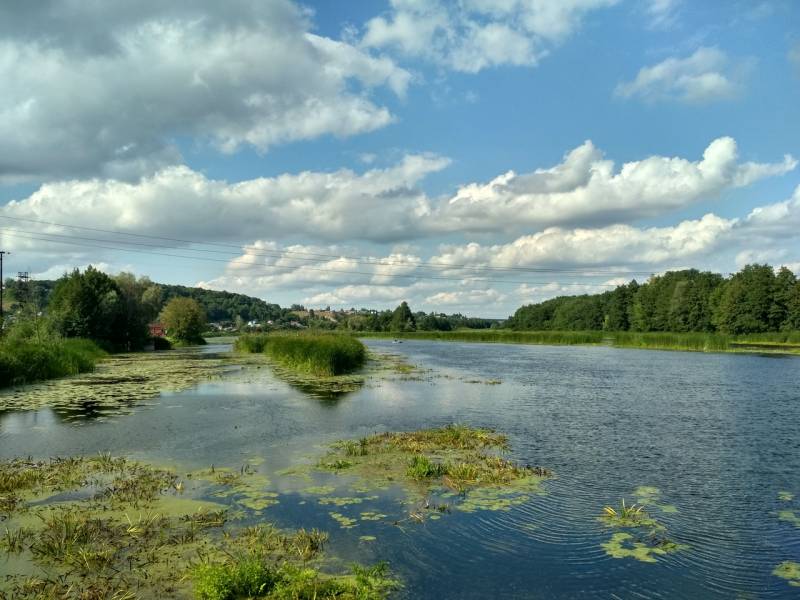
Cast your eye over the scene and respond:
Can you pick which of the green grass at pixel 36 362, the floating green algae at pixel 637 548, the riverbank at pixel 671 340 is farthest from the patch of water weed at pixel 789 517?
the riverbank at pixel 671 340

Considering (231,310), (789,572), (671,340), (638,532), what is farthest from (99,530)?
(231,310)

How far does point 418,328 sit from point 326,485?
527 feet

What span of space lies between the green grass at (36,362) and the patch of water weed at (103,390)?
2.92ft

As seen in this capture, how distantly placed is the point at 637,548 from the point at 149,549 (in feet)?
22.3

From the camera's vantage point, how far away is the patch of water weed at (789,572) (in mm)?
7285

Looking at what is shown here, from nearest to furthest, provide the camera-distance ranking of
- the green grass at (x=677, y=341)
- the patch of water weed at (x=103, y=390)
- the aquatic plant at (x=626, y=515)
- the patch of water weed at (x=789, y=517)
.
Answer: the aquatic plant at (x=626, y=515) → the patch of water weed at (x=789, y=517) → the patch of water weed at (x=103, y=390) → the green grass at (x=677, y=341)

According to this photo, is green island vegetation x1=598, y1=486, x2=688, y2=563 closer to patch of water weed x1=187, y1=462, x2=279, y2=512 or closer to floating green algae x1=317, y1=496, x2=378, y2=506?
floating green algae x1=317, y1=496, x2=378, y2=506

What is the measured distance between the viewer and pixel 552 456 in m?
14.0

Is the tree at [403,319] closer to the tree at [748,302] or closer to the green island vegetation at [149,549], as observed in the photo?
the tree at [748,302]

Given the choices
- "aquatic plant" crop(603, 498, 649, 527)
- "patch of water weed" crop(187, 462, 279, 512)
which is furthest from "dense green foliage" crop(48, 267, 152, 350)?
"aquatic plant" crop(603, 498, 649, 527)

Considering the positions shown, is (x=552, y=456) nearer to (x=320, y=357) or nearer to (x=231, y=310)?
(x=320, y=357)

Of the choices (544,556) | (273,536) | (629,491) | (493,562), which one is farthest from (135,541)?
(629,491)

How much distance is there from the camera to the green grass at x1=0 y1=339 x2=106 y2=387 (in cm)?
2772

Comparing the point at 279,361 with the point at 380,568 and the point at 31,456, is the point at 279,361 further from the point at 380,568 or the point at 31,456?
the point at 380,568
